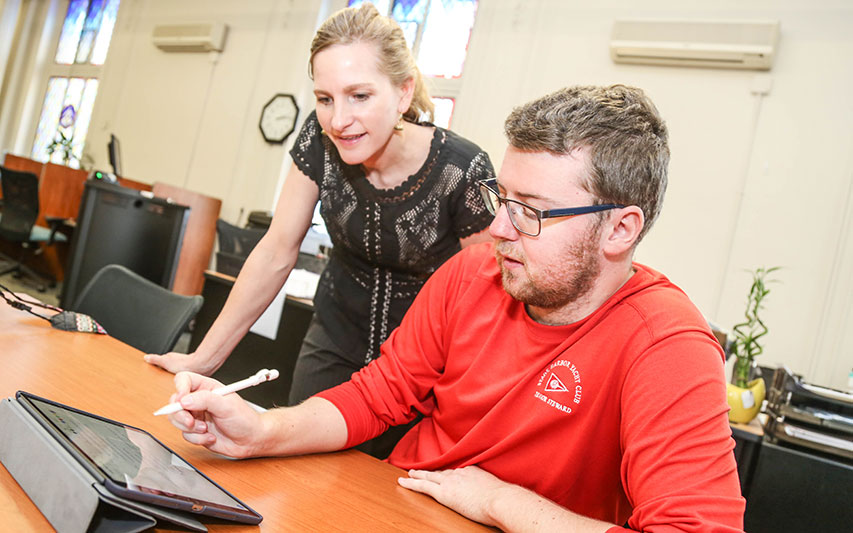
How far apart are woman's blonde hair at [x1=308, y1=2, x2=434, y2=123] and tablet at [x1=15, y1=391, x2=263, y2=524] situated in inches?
36.3

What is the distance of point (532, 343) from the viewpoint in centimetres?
109

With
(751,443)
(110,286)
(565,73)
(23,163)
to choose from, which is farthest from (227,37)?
(751,443)

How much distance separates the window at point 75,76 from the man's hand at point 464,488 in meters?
8.51

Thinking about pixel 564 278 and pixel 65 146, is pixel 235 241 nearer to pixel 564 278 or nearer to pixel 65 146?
pixel 564 278

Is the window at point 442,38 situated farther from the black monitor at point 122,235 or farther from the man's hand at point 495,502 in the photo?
the man's hand at point 495,502

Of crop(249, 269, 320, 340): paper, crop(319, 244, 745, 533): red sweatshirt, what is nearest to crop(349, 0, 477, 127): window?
crop(249, 269, 320, 340): paper

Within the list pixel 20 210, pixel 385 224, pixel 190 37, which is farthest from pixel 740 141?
pixel 20 210

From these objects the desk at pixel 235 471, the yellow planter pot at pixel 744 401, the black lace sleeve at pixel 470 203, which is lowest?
the desk at pixel 235 471

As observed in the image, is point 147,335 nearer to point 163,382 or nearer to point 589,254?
point 163,382

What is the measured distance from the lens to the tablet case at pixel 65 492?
1.95 ft

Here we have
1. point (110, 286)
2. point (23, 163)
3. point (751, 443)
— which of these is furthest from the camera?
point (23, 163)

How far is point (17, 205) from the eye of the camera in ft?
18.7

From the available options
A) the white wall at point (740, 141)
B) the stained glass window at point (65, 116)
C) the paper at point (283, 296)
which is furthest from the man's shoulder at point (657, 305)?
the stained glass window at point (65, 116)

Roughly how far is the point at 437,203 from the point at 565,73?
11.2 ft
